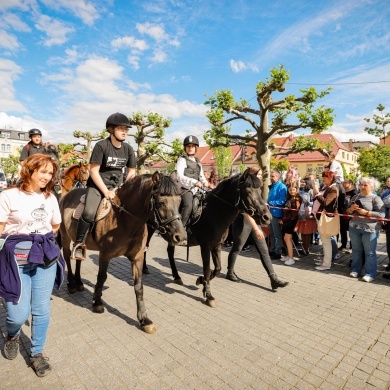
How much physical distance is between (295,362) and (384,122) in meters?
39.7

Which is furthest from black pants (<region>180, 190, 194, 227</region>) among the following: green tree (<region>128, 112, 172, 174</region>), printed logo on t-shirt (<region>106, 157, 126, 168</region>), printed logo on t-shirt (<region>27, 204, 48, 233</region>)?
green tree (<region>128, 112, 172, 174</region>)

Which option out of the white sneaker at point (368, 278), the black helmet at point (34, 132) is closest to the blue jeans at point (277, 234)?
the white sneaker at point (368, 278)

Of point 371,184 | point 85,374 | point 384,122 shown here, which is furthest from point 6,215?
point 384,122

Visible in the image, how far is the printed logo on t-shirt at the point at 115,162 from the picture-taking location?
160 inches

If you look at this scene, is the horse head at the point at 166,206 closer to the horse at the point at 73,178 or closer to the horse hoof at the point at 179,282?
the horse hoof at the point at 179,282

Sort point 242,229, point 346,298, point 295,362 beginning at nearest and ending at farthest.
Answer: point 295,362, point 346,298, point 242,229

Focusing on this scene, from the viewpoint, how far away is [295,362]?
3.05 metres

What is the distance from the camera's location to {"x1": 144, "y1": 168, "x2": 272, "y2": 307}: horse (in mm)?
4395

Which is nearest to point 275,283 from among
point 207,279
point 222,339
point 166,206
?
point 207,279

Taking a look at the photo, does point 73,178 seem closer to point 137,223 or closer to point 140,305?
point 137,223

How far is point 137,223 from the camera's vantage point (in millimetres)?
3758

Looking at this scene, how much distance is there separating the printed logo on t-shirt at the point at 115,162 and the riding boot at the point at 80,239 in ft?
3.05

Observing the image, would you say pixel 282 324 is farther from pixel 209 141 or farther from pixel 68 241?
pixel 209 141

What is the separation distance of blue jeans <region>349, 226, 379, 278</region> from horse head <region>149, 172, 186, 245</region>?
4670mm
